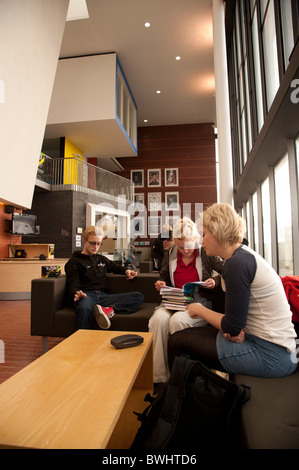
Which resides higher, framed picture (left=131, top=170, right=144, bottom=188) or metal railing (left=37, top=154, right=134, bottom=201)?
framed picture (left=131, top=170, right=144, bottom=188)

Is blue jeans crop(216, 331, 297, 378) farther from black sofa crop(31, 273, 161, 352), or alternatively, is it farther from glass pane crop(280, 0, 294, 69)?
glass pane crop(280, 0, 294, 69)

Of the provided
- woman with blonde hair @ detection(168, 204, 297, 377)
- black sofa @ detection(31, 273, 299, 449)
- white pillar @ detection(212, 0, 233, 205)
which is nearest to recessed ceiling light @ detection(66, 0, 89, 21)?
white pillar @ detection(212, 0, 233, 205)

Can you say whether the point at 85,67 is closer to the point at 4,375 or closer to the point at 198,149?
the point at 198,149

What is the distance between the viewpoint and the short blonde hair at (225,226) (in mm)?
1434

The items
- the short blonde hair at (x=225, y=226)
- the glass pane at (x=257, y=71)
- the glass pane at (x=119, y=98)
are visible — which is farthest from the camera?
the glass pane at (x=119, y=98)

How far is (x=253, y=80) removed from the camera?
4746mm

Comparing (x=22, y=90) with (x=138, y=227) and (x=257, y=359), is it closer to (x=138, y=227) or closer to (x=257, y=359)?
(x=257, y=359)

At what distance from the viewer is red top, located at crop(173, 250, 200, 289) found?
7.88ft

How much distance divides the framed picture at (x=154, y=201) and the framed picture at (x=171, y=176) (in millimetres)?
846

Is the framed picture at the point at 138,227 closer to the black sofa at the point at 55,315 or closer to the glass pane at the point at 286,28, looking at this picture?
the black sofa at the point at 55,315

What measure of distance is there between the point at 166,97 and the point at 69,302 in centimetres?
1186

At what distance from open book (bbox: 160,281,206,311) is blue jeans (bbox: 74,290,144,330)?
0.60m

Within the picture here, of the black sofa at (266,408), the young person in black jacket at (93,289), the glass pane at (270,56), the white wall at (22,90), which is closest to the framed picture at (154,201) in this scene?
the glass pane at (270,56)

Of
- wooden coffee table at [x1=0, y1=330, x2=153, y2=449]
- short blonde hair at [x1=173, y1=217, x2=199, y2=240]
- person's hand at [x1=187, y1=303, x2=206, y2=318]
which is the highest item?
short blonde hair at [x1=173, y1=217, x2=199, y2=240]
